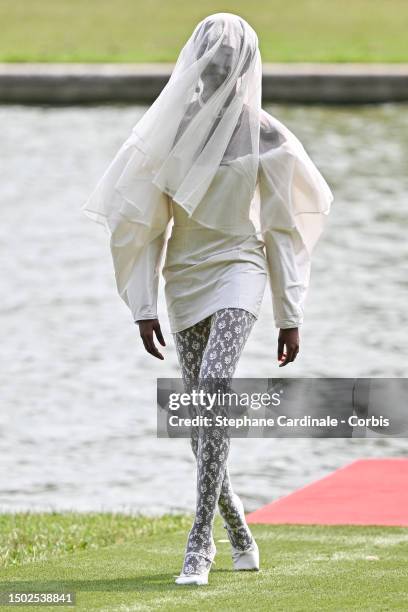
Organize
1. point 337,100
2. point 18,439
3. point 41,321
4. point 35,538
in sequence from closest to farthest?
point 35,538 < point 18,439 < point 41,321 < point 337,100

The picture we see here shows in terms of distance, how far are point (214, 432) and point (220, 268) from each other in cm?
48

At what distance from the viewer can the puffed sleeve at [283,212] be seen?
467 cm

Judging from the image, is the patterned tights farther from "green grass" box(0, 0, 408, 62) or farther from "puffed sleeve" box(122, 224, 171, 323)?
"green grass" box(0, 0, 408, 62)

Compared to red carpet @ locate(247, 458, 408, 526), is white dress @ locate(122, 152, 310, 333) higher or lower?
Answer: higher

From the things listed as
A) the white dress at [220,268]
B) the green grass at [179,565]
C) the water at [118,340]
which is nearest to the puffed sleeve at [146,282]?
the white dress at [220,268]

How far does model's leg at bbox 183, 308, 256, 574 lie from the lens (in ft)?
14.9

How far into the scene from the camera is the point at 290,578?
479 cm

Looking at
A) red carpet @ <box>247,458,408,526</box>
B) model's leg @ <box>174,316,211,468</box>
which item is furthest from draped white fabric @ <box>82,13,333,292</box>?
red carpet @ <box>247,458,408,526</box>

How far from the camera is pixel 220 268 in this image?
463cm

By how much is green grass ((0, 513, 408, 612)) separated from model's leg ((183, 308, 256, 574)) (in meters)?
0.15

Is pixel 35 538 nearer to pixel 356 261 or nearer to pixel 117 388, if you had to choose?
pixel 117 388

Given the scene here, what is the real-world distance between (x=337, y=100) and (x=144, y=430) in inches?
594

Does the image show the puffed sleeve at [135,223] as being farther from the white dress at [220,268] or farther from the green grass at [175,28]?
the green grass at [175,28]

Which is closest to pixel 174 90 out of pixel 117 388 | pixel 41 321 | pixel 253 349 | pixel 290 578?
pixel 290 578
